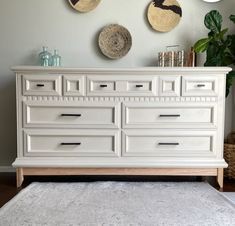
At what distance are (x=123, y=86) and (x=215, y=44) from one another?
3.18 feet

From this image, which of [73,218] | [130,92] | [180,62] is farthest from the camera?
[180,62]

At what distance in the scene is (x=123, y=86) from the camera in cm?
249

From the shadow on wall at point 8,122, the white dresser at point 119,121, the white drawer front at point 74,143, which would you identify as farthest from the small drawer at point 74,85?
the shadow on wall at point 8,122

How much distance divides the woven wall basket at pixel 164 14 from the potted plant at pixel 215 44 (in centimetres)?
30

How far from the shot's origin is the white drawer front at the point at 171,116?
8.22ft

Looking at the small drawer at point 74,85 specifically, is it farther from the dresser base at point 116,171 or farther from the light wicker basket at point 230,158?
the light wicker basket at point 230,158

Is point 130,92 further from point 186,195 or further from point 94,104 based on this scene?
point 186,195

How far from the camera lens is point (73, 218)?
1840 millimetres

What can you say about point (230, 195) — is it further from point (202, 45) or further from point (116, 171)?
point (202, 45)

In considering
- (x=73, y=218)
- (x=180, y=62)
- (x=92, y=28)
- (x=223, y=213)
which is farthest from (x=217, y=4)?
(x=73, y=218)

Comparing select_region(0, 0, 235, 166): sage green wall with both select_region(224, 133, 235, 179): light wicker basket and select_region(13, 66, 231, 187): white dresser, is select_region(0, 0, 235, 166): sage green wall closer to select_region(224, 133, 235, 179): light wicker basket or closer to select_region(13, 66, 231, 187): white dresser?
select_region(13, 66, 231, 187): white dresser

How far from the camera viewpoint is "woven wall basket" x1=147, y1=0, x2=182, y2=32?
302 cm

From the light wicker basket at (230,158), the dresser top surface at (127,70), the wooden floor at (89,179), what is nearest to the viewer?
the dresser top surface at (127,70)

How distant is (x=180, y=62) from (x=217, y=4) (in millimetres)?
700
